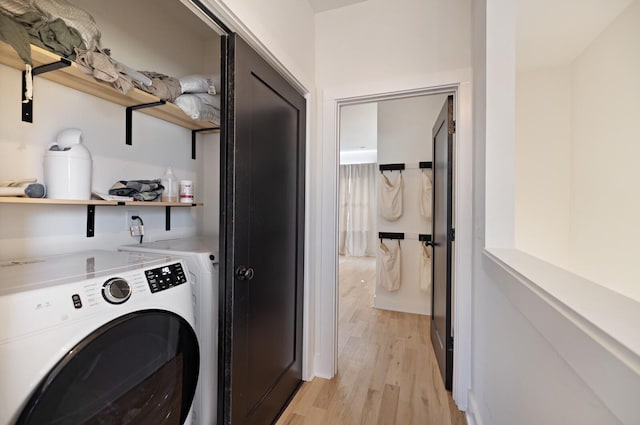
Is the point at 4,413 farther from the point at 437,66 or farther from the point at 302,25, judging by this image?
the point at 437,66

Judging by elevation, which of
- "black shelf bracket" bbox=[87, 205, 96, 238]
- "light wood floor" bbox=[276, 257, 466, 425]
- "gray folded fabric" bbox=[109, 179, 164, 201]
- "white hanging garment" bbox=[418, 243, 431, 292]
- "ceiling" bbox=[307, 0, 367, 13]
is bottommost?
"light wood floor" bbox=[276, 257, 466, 425]

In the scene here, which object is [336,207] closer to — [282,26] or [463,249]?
[463,249]

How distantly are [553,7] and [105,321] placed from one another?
3.14 m

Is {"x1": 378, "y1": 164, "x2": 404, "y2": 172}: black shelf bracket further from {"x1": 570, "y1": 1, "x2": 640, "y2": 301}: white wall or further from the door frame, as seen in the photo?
{"x1": 570, "y1": 1, "x2": 640, "y2": 301}: white wall

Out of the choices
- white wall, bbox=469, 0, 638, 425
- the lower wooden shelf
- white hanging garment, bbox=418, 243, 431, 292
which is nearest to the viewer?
white wall, bbox=469, 0, 638, 425

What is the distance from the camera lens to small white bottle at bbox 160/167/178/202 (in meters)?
1.61

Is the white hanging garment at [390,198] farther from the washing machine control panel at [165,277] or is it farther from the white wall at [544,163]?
the washing machine control panel at [165,277]

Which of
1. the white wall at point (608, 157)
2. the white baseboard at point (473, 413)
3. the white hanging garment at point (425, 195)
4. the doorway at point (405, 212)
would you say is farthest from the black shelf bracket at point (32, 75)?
the white wall at point (608, 157)

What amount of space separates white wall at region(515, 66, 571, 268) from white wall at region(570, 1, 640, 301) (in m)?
0.07

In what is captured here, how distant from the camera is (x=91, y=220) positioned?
1.31 metres

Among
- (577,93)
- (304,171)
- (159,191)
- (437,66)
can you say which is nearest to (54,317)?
(159,191)

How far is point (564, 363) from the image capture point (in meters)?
0.61

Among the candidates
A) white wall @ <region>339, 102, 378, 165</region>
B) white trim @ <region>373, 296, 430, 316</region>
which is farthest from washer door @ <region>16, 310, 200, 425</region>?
white trim @ <region>373, 296, 430, 316</region>

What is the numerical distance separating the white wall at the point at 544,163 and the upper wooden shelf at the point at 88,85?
303cm
